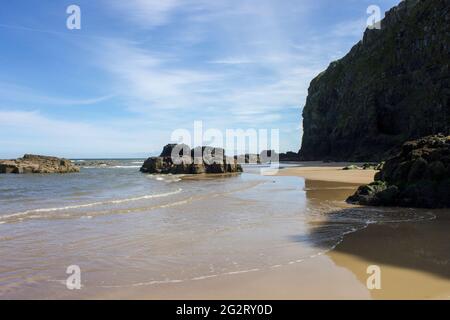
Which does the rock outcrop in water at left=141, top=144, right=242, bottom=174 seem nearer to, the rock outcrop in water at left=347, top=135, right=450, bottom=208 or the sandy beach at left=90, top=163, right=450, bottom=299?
the rock outcrop in water at left=347, top=135, right=450, bottom=208

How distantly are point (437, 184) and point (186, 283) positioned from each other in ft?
40.8

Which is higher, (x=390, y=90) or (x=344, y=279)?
(x=390, y=90)

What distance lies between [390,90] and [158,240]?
220 feet

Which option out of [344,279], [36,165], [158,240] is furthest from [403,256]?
[36,165]

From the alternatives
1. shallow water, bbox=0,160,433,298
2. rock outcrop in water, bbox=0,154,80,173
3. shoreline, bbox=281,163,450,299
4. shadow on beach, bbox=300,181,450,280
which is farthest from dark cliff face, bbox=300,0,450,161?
rock outcrop in water, bbox=0,154,80,173

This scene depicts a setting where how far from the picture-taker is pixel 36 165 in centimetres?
6203

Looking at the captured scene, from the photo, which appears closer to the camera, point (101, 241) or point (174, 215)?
point (101, 241)

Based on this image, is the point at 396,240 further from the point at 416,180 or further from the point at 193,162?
the point at 193,162

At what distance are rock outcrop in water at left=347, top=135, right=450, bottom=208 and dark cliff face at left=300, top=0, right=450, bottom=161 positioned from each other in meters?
39.2

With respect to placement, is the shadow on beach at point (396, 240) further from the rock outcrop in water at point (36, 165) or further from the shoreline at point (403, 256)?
the rock outcrop in water at point (36, 165)
